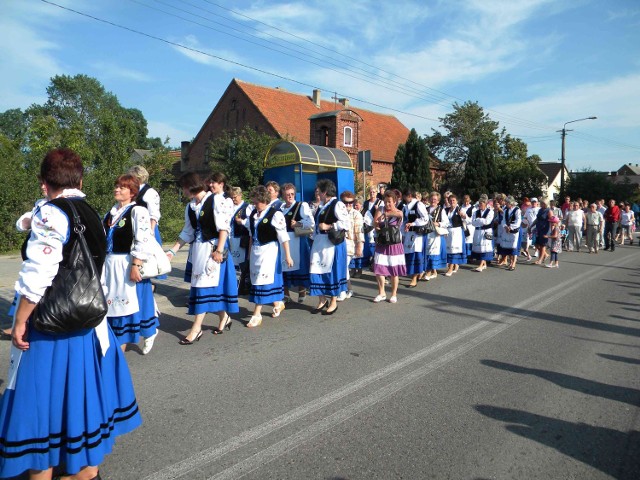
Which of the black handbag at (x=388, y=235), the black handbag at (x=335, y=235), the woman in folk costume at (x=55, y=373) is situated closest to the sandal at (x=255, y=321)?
the black handbag at (x=335, y=235)

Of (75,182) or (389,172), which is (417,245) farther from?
(389,172)

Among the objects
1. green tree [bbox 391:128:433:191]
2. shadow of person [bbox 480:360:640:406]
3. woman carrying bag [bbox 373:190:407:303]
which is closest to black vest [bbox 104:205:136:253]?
shadow of person [bbox 480:360:640:406]

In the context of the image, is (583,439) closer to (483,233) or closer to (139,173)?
(139,173)

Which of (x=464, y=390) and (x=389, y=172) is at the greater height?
(x=389, y=172)

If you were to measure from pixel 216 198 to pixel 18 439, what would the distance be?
3.49 meters

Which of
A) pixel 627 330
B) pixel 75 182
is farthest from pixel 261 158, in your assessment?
pixel 75 182

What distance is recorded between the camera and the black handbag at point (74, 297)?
252 centimetres

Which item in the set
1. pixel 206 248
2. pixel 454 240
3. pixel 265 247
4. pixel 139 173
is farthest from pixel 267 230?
pixel 454 240

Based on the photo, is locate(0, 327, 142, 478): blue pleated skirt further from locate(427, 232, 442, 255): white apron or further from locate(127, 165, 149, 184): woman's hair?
locate(427, 232, 442, 255): white apron

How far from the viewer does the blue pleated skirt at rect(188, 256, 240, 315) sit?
5.83m

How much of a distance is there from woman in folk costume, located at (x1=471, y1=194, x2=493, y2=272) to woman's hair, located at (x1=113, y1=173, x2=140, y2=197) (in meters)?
9.77

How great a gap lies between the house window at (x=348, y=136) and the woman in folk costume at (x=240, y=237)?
25.5 m

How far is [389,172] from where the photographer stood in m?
41.5

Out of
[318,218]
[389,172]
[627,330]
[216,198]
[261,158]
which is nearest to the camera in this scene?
[216,198]
